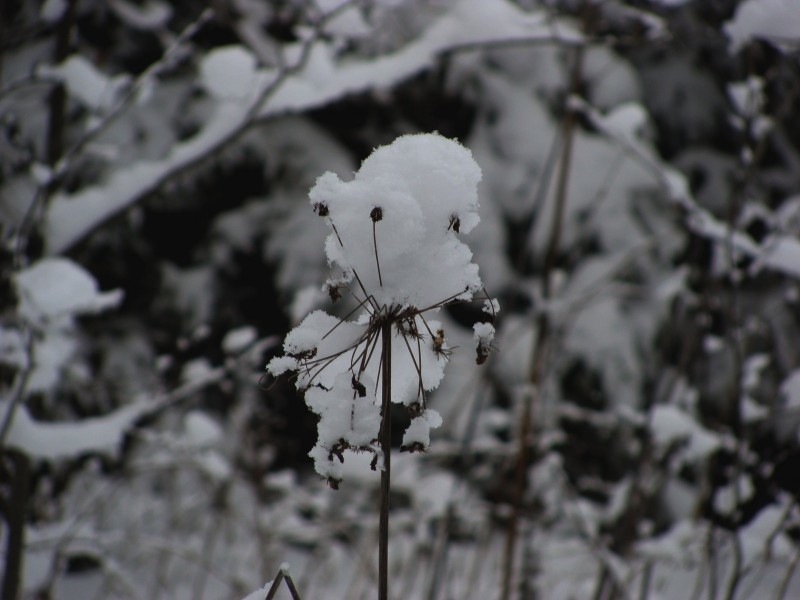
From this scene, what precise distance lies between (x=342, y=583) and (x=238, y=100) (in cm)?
289

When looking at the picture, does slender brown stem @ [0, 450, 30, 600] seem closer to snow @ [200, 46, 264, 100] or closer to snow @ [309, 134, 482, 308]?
snow @ [200, 46, 264, 100]

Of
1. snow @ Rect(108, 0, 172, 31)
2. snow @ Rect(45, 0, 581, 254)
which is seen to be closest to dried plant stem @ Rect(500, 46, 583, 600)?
snow @ Rect(45, 0, 581, 254)

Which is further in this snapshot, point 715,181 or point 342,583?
point 715,181

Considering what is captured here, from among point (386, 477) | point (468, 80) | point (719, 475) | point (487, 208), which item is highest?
point (468, 80)

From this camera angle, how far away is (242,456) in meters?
2.89

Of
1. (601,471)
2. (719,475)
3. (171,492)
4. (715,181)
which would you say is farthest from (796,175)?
(171,492)

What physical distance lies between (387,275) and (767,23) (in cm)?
113

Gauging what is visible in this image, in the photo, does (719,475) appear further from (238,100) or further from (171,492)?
(171,492)

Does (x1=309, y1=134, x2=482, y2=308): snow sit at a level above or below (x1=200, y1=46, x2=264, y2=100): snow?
Answer: below

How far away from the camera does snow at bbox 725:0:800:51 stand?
3.73 feet

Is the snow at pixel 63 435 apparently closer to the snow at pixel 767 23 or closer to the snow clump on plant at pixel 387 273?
the snow clump on plant at pixel 387 273

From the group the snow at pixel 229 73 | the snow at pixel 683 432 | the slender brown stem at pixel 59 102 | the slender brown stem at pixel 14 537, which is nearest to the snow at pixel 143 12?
the slender brown stem at pixel 59 102

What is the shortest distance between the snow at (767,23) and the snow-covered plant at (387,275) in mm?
1005

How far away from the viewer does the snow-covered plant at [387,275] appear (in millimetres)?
482
